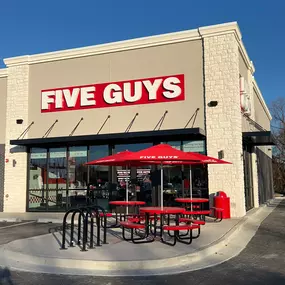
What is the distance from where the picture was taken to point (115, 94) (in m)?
16.0

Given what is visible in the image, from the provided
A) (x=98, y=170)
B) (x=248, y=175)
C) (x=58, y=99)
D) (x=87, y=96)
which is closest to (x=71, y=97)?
(x=58, y=99)

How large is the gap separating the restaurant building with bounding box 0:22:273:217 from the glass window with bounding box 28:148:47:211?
46mm

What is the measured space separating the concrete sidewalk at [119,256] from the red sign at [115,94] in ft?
24.1

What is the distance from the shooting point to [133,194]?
15531 millimetres

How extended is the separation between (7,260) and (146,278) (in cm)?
Result: 309

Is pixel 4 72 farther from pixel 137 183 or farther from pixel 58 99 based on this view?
pixel 137 183

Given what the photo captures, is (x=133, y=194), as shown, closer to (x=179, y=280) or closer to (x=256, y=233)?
(x=256, y=233)

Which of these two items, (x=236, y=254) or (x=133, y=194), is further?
(x=133, y=194)

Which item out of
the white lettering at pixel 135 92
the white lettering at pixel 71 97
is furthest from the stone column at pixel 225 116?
the white lettering at pixel 71 97

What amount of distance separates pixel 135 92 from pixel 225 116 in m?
3.88

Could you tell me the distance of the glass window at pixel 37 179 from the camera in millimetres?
17141

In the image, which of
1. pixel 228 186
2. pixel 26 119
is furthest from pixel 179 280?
pixel 26 119

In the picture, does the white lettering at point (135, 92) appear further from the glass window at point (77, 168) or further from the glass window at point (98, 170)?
the glass window at point (77, 168)

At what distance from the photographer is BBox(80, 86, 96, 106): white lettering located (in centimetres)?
1642
